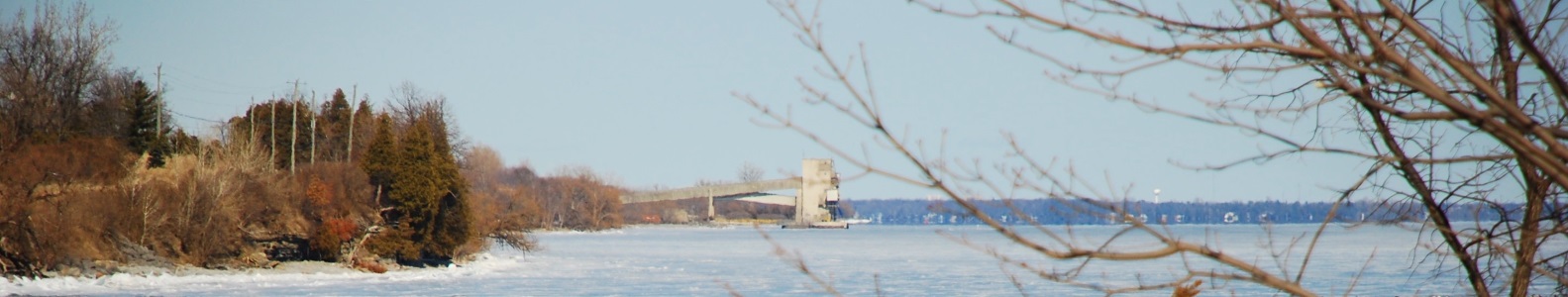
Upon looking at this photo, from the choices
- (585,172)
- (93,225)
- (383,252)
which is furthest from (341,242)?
(585,172)

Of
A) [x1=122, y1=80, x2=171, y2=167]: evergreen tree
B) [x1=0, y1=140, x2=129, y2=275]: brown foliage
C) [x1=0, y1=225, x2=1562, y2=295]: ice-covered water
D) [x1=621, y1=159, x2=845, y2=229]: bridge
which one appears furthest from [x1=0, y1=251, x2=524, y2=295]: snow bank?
[x1=621, y1=159, x2=845, y2=229]: bridge

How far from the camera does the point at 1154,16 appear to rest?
2543 mm

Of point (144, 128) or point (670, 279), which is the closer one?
point (670, 279)

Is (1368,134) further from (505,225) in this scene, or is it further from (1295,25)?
(505,225)

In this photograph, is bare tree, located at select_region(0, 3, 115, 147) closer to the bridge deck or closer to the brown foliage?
the brown foliage

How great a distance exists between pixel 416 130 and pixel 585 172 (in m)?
81.8

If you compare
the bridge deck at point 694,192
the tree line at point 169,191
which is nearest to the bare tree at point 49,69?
the tree line at point 169,191

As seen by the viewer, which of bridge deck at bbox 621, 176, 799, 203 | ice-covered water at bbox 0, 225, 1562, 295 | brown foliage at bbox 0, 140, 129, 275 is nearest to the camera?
ice-covered water at bbox 0, 225, 1562, 295

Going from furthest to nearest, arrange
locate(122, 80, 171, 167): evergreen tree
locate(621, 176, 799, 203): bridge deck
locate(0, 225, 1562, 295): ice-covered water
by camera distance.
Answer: locate(621, 176, 799, 203): bridge deck, locate(122, 80, 171, 167): evergreen tree, locate(0, 225, 1562, 295): ice-covered water

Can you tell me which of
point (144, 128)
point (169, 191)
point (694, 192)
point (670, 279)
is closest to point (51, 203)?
point (169, 191)

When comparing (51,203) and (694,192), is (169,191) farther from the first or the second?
(694,192)

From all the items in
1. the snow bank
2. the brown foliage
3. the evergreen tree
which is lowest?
the snow bank

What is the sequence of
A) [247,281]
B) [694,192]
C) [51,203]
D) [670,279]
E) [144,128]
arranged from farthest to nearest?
1. [694,192]
2. [144,128]
3. [670,279]
4. [247,281]
5. [51,203]

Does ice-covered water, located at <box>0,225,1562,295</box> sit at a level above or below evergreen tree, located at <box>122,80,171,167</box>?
below
